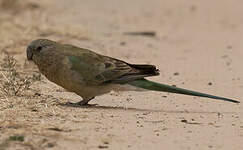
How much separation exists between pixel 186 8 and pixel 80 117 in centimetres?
1068

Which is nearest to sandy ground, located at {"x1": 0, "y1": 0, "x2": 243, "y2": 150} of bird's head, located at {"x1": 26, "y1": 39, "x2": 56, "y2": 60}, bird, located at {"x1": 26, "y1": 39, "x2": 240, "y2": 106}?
bird, located at {"x1": 26, "y1": 39, "x2": 240, "y2": 106}

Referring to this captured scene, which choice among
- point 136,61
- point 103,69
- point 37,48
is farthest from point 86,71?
point 136,61

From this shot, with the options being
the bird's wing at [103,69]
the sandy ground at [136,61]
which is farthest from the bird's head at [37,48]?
the sandy ground at [136,61]

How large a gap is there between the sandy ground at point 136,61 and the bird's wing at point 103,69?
0.31 m

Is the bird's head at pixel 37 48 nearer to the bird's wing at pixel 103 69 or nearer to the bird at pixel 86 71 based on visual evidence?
the bird at pixel 86 71

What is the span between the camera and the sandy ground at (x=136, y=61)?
629 centimetres

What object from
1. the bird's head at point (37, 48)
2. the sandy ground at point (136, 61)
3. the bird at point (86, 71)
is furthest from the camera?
the bird's head at point (37, 48)

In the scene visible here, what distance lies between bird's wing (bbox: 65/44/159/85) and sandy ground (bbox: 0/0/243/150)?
0.31m

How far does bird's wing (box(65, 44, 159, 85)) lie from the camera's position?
305 inches

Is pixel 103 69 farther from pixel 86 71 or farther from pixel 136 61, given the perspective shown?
pixel 136 61

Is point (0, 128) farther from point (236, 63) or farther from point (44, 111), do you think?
point (236, 63)

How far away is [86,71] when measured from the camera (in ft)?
25.4

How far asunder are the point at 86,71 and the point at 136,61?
3345 mm

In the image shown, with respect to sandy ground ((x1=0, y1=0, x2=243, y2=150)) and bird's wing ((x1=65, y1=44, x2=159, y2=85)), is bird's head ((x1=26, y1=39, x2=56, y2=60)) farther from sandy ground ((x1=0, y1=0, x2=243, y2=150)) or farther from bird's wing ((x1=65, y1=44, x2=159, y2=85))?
sandy ground ((x1=0, y1=0, x2=243, y2=150))
